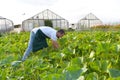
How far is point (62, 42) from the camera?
26.7 feet

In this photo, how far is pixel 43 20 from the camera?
29.6 meters

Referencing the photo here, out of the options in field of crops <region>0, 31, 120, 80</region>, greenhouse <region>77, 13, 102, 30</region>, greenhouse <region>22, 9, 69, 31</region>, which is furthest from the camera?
greenhouse <region>77, 13, 102, 30</region>

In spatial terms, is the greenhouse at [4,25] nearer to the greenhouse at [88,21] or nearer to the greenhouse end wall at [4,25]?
the greenhouse end wall at [4,25]

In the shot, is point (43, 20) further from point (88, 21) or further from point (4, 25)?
point (88, 21)

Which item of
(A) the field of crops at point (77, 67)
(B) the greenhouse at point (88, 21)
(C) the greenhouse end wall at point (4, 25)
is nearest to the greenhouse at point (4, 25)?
(C) the greenhouse end wall at point (4, 25)

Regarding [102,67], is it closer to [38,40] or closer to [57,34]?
[57,34]

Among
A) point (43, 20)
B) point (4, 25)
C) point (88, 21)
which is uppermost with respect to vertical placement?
point (43, 20)

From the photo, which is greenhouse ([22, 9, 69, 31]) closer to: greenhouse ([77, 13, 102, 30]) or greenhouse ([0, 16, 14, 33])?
greenhouse ([0, 16, 14, 33])

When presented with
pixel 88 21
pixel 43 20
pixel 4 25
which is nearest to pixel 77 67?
pixel 43 20

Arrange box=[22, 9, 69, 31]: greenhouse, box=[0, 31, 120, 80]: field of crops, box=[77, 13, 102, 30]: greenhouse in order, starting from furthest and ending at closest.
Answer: box=[77, 13, 102, 30]: greenhouse
box=[22, 9, 69, 31]: greenhouse
box=[0, 31, 120, 80]: field of crops

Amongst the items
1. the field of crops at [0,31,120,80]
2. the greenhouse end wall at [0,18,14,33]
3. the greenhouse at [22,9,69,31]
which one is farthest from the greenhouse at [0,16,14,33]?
the field of crops at [0,31,120,80]

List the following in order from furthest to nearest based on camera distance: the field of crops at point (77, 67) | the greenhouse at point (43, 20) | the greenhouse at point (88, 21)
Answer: the greenhouse at point (88, 21), the greenhouse at point (43, 20), the field of crops at point (77, 67)

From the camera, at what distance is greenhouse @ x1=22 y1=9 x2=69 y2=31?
2925 cm

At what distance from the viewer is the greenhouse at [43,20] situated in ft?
96.0
